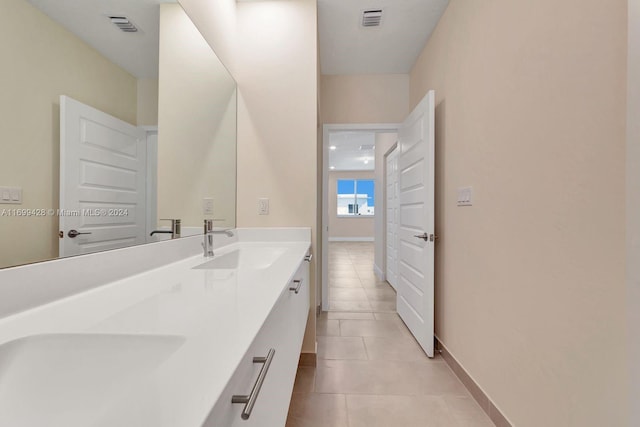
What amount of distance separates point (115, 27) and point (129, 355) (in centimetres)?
103

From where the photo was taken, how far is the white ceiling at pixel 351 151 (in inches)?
234

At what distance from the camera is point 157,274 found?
1050mm

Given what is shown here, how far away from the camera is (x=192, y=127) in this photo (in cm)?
152

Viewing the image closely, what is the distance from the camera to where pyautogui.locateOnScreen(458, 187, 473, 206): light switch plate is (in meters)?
1.77

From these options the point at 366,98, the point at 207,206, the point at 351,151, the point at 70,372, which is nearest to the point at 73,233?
the point at 70,372

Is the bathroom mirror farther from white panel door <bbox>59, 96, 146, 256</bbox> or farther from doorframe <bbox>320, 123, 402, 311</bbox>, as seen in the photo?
doorframe <bbox>320, 123, 402, 311</bbox>

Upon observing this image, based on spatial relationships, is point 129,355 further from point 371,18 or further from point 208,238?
point 371,18

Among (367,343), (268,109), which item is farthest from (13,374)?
(367,343)

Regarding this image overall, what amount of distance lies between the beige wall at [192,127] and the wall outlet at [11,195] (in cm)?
55

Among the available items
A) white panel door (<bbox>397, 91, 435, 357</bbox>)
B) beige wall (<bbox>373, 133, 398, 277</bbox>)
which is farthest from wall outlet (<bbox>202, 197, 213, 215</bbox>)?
beige wall (<bbox>373, 133, 398, 277</bbox>)

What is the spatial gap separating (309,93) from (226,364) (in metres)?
1.98

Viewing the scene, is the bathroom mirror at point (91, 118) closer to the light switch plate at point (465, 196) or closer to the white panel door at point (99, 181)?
the white panel door at point (99, 181)

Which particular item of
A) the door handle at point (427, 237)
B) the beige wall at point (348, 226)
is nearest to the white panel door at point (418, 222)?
the door handle at point (427, 237)

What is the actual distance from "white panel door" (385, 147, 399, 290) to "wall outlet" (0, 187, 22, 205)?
3.55 meters
